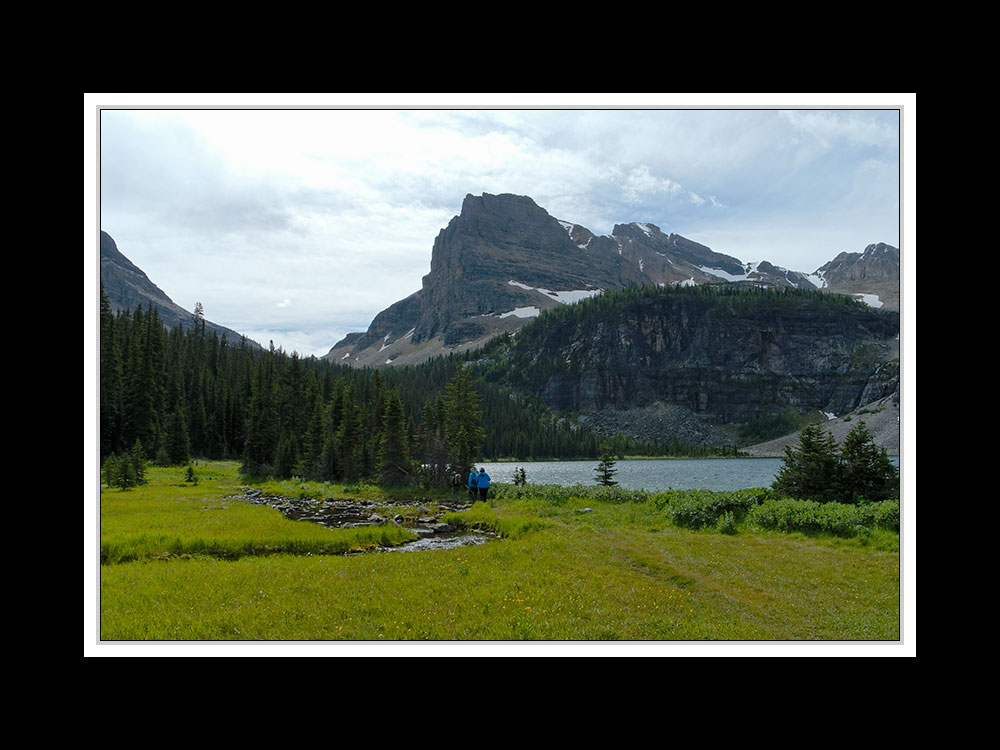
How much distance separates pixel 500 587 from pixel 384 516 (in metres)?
13.3

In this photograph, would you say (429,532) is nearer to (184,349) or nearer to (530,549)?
(530,549)

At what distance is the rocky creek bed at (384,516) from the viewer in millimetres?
17152

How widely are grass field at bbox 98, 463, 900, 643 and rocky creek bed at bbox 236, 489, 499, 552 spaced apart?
1.62 metres

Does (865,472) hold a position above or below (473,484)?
above

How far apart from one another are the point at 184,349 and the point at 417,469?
56.7 meters

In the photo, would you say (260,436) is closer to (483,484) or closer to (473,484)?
(473,484)

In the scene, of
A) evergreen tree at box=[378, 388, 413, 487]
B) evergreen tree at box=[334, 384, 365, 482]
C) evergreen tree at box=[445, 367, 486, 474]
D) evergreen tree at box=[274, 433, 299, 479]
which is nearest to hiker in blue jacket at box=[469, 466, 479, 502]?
evergreen tree at box=[445, 367, 486, 474]

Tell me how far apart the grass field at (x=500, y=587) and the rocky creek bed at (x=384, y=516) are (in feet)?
5.33

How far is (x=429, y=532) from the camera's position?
1872 centimetres

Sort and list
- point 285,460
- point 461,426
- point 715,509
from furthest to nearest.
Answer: point 285,460 → point 461,426 → point 715,509

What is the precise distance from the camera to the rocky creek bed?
17152mm

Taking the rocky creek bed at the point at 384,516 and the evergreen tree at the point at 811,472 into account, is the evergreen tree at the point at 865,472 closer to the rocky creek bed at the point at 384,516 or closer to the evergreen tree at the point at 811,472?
the evergreen tree at the point at 811,472

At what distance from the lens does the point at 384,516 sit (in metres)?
22.1

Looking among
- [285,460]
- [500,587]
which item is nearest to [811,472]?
[500,587]
